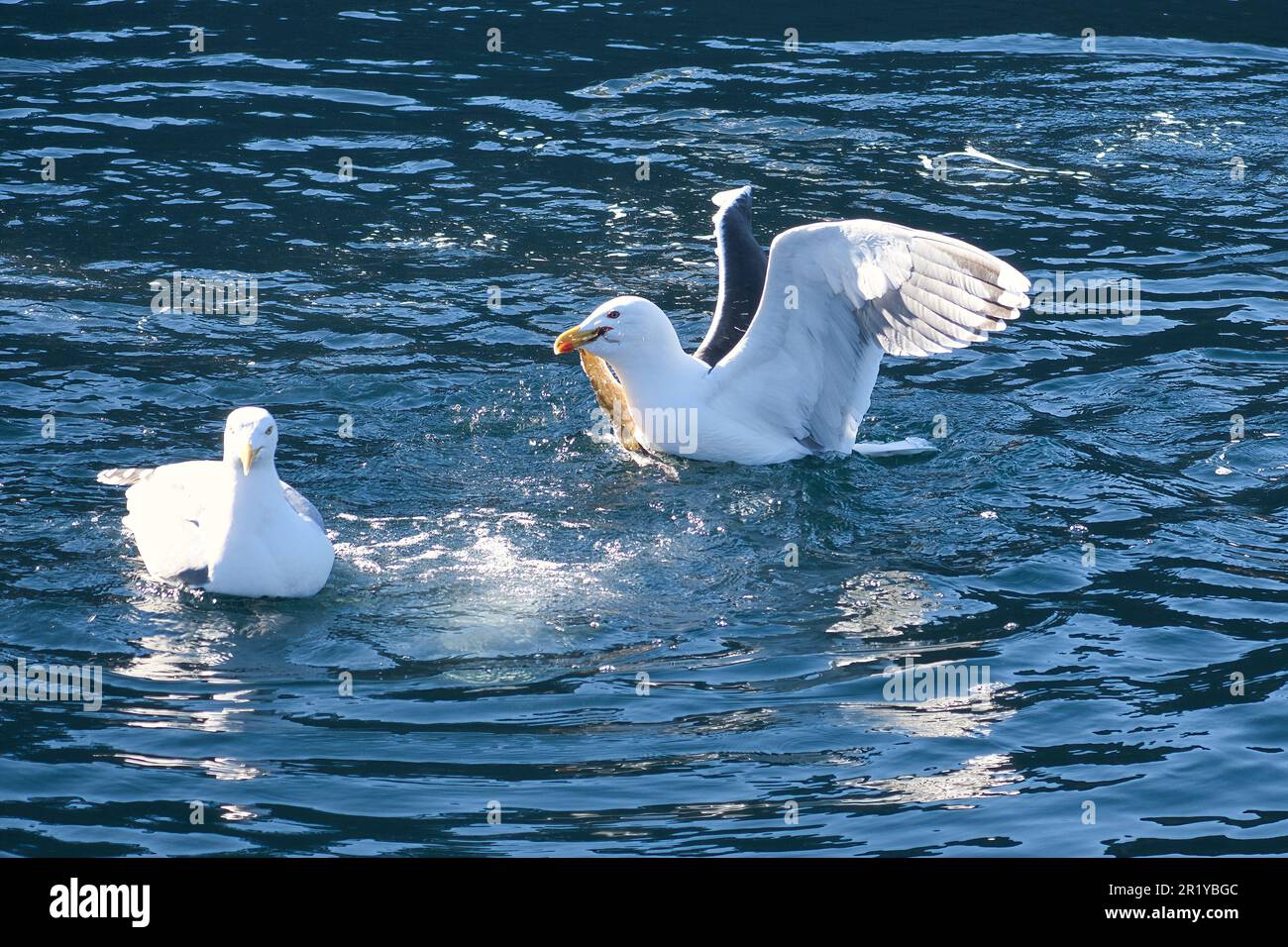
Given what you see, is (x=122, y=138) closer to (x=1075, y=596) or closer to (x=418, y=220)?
(x=418, y=220)

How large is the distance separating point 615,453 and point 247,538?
9.75 ft

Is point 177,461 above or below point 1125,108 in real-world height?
below

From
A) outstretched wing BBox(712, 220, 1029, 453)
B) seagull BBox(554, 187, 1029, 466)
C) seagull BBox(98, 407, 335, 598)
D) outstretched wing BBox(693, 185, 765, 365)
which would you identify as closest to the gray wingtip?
seagull BBox(98, 407, 335, 598)

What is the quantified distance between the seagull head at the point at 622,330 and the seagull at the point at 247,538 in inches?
93.4

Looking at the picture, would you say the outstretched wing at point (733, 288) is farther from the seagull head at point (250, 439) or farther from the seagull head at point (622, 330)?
the seagull head at point (250, 439)

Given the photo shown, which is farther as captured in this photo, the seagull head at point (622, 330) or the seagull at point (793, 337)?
the seagull head at point (622, 330)

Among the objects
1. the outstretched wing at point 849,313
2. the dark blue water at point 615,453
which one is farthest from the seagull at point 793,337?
the dark blue water at point 615,453

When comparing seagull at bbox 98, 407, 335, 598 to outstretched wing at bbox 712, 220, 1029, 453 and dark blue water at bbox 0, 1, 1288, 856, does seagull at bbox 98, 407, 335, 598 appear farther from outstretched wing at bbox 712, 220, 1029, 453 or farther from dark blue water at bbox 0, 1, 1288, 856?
outstretched wing at bbox 712, 220, 1029, 453

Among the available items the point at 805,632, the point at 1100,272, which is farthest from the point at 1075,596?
the point at 1100,272

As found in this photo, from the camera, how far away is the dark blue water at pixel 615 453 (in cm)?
664

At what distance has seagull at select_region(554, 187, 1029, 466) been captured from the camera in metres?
9.41

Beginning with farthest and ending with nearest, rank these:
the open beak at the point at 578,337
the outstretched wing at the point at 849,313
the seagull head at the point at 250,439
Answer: the open beak at the point at 578,337, the outstretched wing at the point at 849,313, the seagull head at the point at 250,439

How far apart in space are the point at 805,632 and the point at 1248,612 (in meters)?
2.11

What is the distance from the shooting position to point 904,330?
967 cm
